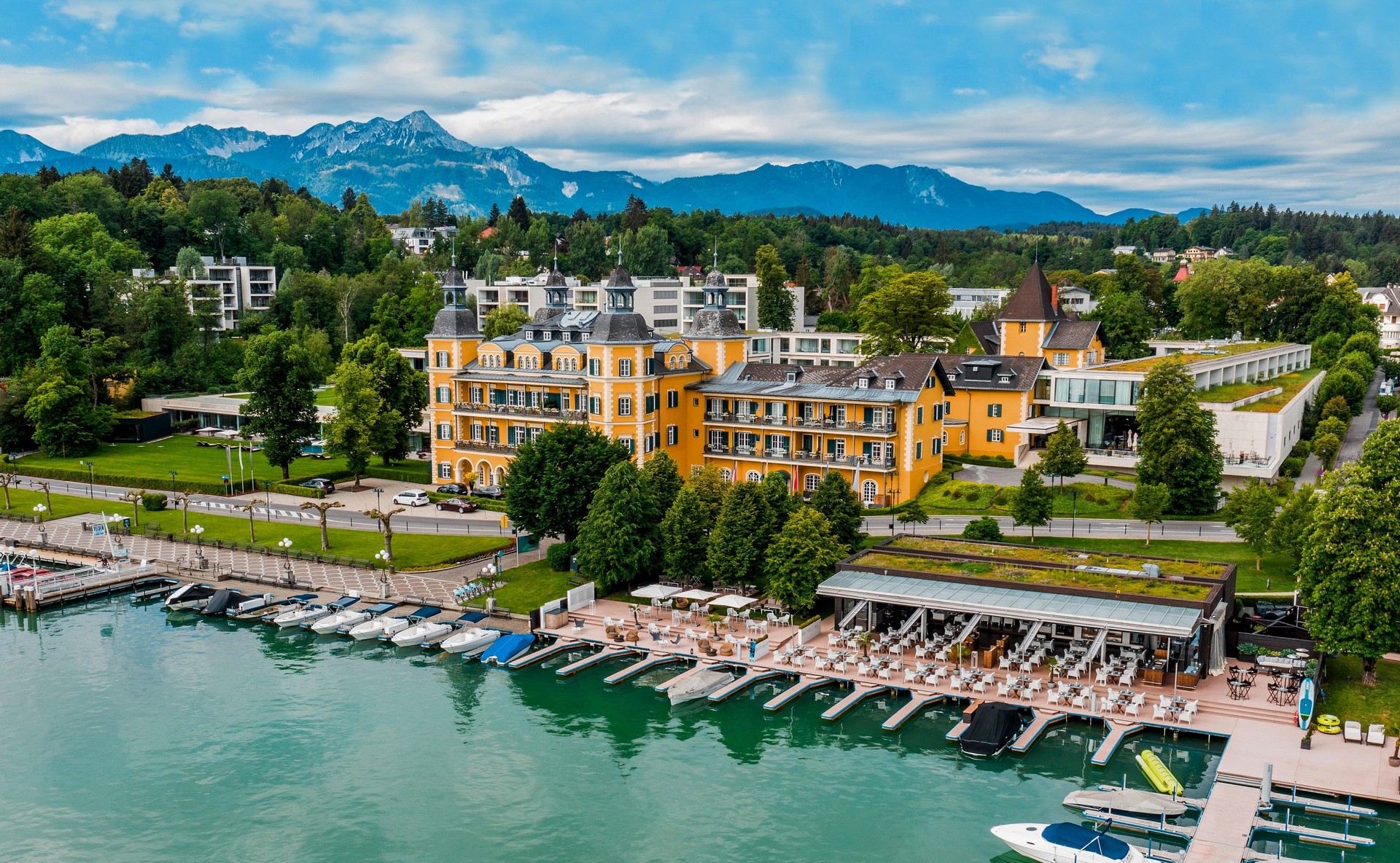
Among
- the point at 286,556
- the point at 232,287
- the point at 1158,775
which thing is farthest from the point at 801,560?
the point at 232,287

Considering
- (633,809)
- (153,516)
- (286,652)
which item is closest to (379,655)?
(286,652)

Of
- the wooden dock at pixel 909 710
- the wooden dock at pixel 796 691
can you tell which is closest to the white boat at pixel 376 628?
the wooden dock at pixel 796 691

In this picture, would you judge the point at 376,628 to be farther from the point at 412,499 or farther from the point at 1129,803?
the point at 1129,803

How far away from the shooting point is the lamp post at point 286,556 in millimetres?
57159

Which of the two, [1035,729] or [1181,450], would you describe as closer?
[1035,729]

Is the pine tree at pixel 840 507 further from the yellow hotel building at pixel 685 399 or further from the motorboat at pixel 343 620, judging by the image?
the motorboat at pixel 343 620

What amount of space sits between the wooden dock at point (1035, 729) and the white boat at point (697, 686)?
11.4m

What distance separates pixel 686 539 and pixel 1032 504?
17247 mm

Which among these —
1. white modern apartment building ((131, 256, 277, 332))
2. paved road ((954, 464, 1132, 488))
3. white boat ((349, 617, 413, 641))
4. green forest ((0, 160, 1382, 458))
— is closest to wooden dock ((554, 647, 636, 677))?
white boat ((349, 617, 413, 641))

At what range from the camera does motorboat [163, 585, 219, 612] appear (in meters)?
55.1

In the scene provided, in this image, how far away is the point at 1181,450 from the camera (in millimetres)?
56469

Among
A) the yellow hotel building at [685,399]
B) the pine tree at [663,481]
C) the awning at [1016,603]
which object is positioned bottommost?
the awning at [1016,603]

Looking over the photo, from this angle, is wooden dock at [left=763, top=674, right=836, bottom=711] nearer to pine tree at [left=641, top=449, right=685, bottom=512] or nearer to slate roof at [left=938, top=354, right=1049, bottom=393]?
pine tree at [left=641, top=449, right=685, bottom=512]

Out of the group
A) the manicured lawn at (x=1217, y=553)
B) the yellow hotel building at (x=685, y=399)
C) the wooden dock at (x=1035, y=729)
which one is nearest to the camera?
the wooden dock at (x=1035, y=729)
